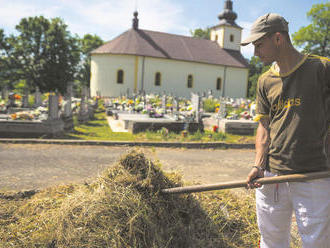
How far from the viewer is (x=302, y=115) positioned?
6.19 ft

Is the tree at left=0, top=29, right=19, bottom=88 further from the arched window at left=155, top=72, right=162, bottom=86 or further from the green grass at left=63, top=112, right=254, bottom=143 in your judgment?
the green grass at left=63, top=112, right=254, bottom=143

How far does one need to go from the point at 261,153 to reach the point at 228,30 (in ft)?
139

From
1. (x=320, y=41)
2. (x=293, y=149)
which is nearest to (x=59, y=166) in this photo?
(x=293, y=149)

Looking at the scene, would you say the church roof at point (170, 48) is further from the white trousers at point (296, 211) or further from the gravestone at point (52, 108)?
the white trousers at point (296, 211)

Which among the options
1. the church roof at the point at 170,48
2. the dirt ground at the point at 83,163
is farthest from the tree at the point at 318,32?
the dirt ground at the point at 83,163

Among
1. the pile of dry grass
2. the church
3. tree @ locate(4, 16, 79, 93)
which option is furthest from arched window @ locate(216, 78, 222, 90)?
the pile of dry grass

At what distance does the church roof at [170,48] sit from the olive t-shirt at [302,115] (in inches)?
1272

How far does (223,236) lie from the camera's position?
115 inches

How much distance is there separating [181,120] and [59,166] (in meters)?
5.58

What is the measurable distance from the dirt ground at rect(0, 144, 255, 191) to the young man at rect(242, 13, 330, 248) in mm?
1891

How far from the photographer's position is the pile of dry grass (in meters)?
2.53

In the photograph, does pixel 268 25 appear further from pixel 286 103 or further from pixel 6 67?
pixel 6 67

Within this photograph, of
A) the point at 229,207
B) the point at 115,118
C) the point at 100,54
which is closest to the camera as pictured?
the point at 229,207

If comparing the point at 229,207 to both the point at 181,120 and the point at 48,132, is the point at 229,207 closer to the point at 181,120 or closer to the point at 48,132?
the point at 48,132
